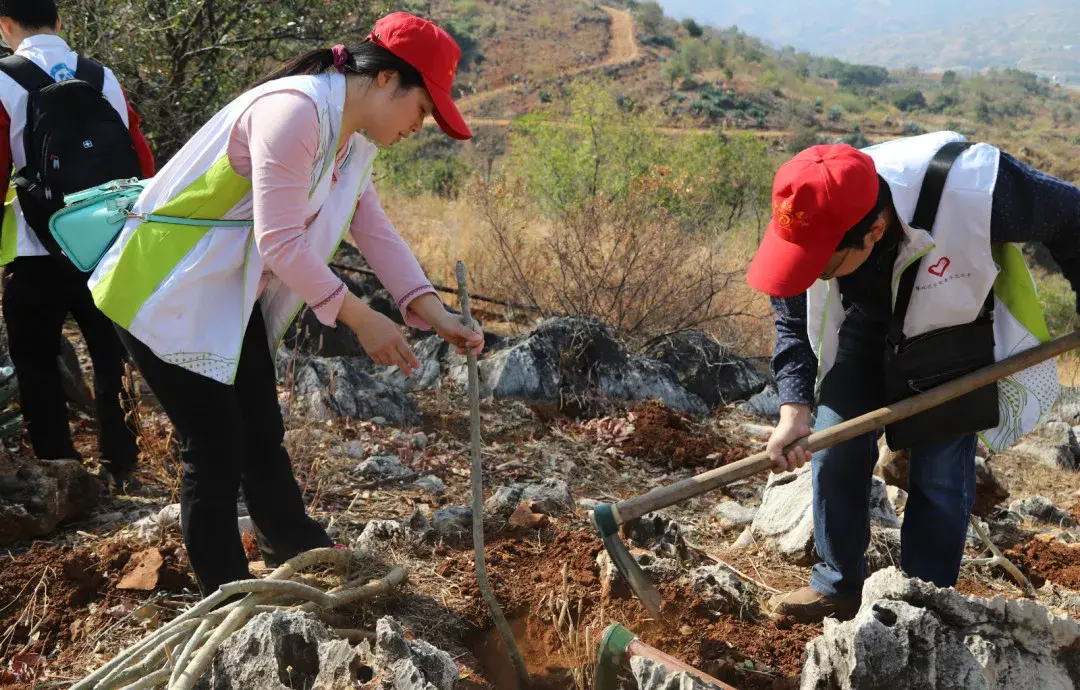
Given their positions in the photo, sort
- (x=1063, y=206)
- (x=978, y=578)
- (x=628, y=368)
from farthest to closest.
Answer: (x=628, y=368) < (x=978, y=578) < (x=1063, y=206)

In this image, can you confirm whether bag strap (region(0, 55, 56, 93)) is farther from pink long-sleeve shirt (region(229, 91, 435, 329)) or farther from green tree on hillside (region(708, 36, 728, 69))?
green tree on hillside (region(708, 36, 728, 69))

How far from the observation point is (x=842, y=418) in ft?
8.01

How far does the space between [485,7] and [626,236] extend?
47.7 meters

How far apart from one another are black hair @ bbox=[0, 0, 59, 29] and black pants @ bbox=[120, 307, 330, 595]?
1.58m

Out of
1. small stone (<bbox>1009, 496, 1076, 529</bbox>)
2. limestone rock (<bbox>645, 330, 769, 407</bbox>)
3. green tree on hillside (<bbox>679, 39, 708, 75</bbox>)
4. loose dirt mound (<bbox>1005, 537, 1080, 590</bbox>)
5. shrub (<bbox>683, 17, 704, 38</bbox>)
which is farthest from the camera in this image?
shrub (<bbox>683, 17, 704, 38</bbox>)

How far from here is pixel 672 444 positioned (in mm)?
4582

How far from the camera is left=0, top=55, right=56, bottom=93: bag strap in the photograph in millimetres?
2803

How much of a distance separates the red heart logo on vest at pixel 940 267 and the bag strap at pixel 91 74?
2792 millimetres

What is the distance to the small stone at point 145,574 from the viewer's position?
2551 millimetres

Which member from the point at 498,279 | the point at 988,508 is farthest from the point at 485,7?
the point at 988,508

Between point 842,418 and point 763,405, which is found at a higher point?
point 842,418

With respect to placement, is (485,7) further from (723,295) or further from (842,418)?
(842,418)

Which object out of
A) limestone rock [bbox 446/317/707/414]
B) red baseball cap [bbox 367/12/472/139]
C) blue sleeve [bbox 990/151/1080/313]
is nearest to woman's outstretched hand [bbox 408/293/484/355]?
red baseball cap [bbox 367/12/472/139]

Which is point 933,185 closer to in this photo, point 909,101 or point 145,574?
point 145,574
